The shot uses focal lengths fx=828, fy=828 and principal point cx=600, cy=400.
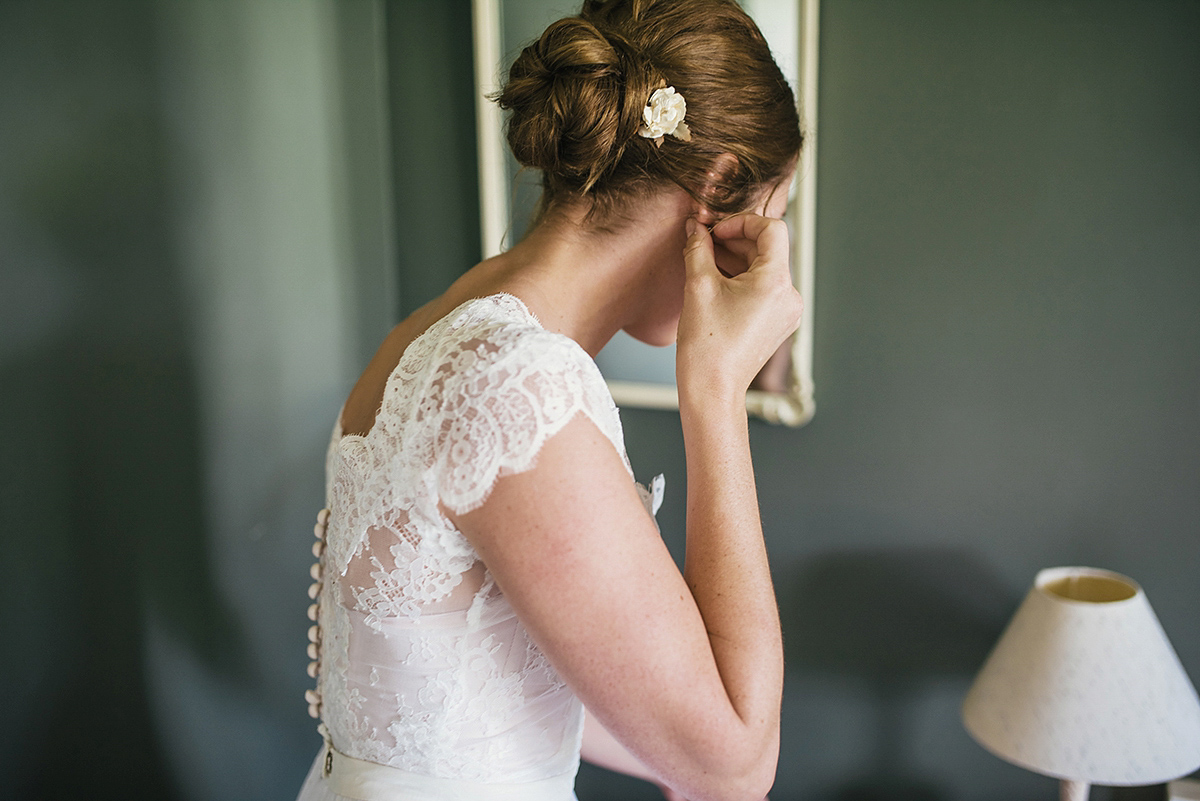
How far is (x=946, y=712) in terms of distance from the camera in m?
1.58

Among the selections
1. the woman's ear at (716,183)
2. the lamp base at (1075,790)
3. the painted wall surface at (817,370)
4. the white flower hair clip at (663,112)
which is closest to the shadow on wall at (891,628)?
the painted wall surface at (817,370)

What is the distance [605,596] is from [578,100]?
48cm

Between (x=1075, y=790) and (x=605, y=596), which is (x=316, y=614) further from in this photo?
(x=1075, y=790)

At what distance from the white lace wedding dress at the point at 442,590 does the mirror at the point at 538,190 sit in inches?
29.7

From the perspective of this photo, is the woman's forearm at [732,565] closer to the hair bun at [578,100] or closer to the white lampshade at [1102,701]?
the hair bun at [578,100]

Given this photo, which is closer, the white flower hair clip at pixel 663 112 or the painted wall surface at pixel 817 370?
the white flower hair clip at pixel 663 112

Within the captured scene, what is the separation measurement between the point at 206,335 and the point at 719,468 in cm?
106

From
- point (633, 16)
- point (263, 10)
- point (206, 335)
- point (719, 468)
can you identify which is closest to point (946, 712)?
point (719, 468)

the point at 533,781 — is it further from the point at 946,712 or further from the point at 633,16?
the point at 946,712

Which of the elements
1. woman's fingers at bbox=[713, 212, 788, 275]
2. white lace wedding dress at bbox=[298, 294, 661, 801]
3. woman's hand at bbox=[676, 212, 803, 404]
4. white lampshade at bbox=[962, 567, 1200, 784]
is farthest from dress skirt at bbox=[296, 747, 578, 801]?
white lampshade at bbox=[962, 567, 1200, 784]

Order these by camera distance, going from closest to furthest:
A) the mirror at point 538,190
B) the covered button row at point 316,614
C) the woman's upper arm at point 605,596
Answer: the woman's upper arm at point 605,596 → the covered button row at point 316,614 → the mirror at point 538,190

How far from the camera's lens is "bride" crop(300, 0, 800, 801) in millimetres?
604

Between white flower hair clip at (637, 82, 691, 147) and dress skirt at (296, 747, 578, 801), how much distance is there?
2.17 feet

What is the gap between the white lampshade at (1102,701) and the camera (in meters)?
1.16
